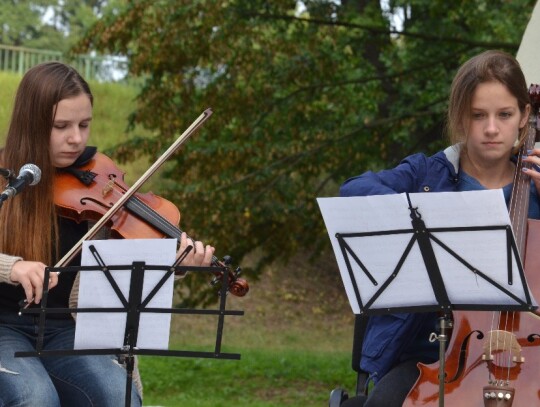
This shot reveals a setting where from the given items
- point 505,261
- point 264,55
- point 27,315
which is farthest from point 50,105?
point 264,55

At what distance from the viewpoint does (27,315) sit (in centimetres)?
372

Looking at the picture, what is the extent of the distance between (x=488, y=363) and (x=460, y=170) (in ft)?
2.88

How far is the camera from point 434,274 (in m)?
3.06

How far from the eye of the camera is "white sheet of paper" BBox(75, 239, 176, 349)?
3.20m

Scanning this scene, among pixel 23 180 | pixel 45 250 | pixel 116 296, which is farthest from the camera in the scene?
pixel 45 250

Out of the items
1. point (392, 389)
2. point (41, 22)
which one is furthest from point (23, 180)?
point (41, 22)

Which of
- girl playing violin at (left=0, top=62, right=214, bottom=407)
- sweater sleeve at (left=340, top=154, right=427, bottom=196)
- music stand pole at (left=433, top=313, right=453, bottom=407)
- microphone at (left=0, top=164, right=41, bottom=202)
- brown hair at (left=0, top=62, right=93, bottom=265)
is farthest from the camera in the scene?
brown hair at (left=0, top=62, right=93, bottom=265)

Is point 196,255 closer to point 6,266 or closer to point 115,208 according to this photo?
point 115,208

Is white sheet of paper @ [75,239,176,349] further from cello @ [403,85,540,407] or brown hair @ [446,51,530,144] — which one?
brown hair @ [446,51,530,144]

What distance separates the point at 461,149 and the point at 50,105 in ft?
4.90

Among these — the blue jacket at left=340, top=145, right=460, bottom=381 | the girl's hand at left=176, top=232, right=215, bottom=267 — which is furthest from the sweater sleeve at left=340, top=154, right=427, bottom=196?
the girl's hand at left=176, top=232, right=215, bottom=267

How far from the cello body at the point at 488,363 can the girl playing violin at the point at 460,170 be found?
0.83 ft

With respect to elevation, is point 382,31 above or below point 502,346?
above

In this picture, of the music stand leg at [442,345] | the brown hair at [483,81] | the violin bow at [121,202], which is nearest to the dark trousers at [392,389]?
the music stand leg at [442,345]
